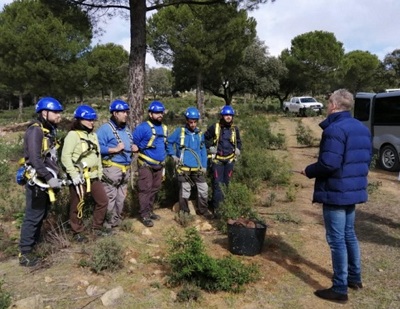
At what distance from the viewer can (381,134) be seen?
1111 cm

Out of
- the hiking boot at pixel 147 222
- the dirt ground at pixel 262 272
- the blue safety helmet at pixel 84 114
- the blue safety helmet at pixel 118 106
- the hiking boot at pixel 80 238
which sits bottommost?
the dirt ground at pixel 262 272

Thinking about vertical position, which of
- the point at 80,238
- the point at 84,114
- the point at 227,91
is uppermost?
→ the point at 227,91

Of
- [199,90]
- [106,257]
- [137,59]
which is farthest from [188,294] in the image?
[199,90]

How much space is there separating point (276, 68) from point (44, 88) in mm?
21827

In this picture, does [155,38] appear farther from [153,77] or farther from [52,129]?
[153,77]

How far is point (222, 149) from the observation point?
253 inches

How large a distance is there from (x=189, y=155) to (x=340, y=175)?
116 inches

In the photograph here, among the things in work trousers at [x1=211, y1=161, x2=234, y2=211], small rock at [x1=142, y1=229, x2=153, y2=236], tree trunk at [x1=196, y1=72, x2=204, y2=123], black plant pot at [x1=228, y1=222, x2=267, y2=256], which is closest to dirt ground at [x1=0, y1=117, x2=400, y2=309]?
small rock at [x1=142, y1=229, x2=153, y2=236]

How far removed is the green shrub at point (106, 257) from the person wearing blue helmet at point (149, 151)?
4.90ft

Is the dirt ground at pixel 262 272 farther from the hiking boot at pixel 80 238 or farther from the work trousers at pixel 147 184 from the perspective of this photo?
the work trousers at pixel 147 184

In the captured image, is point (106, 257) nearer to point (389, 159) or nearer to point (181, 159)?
point (181, 159)

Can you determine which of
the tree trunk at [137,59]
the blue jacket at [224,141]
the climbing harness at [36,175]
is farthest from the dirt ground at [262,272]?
the tree trunk at [137,59]

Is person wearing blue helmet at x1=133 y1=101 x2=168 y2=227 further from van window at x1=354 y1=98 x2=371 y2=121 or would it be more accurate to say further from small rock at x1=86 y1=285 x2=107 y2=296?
van window at x1=354 y1=98 x2=371 y2=121

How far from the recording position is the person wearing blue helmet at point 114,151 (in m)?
5.30
